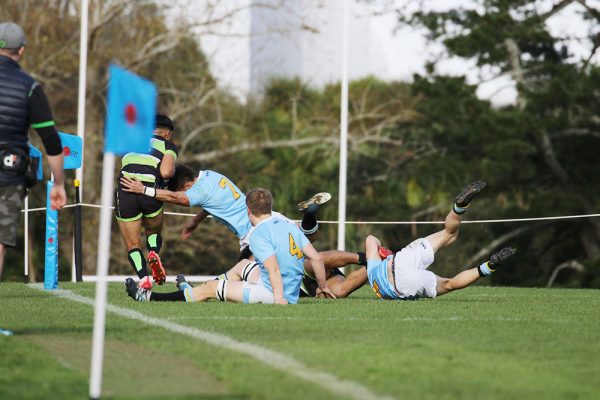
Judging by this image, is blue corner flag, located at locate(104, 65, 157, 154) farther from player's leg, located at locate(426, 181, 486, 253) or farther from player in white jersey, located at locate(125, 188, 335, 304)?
player's leg, located at locate(426, 181, 486, 253)

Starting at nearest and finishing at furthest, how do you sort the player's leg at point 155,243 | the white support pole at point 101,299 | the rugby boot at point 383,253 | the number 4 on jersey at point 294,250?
1. the white support pole at point 101,299
2. the number 4 on jersey at point 294,250
3. the rugby boot at point 383,253
4. the player's leg at point 155,243

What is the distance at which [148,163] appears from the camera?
12.7 meters

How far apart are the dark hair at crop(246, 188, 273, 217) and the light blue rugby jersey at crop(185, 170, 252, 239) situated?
7.20 feet

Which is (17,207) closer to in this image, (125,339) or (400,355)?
(125,339)

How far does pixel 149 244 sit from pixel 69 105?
1951 cm

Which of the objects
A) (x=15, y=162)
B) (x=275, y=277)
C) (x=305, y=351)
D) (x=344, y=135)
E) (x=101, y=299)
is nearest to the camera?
(x=101, y=299)

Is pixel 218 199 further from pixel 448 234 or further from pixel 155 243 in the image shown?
pixel 448 234

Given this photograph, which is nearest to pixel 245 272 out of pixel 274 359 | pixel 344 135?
pixel 274 359

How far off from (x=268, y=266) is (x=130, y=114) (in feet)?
15.7

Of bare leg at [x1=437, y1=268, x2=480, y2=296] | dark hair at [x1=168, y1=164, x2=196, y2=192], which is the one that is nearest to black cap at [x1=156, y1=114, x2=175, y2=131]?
dark hair at [x1=168, y1=164, x2=196, y2=192]

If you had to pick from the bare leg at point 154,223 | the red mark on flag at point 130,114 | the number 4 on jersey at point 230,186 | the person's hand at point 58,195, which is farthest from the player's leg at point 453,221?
the red mark on flag at point 130,114

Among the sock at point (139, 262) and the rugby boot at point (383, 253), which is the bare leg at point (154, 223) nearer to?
the sock at point (139, 262)

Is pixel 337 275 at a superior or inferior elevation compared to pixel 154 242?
inferior

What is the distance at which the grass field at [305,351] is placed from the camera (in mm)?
5719
